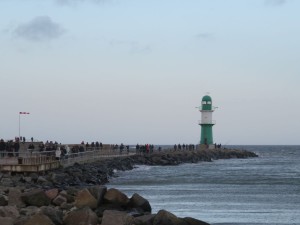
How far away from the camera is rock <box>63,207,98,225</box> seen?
14.5m

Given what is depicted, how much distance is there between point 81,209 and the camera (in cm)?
1478

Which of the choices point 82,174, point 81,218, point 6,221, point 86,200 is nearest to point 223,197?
point 82,174

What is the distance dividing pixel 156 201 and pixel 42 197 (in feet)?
23.6

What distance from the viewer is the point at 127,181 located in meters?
35.0

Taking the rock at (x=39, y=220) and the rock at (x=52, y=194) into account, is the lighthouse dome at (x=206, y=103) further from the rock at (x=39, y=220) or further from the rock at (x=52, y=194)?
the rock at (x=39, y=220)

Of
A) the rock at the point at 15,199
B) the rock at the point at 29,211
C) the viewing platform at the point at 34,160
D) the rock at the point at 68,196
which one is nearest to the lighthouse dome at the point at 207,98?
the viewing platform at the point at 34,160

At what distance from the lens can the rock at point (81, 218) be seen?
47.5 ft

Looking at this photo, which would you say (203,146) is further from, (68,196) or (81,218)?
(81,218)

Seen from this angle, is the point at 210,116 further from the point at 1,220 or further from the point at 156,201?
the point at 1,220

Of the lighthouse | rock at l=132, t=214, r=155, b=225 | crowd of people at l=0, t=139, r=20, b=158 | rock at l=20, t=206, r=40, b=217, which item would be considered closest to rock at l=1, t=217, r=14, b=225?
rock at l=20, t=206, r=40, b=217

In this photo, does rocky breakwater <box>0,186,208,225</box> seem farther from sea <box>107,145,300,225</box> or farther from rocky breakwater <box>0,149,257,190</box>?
rocky breakwater <box>0,149,257,190</box>

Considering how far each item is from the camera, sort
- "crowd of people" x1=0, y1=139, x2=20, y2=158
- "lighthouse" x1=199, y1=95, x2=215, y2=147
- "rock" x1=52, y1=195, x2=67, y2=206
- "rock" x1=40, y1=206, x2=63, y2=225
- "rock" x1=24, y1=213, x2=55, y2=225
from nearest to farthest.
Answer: "rock" x1=24, y1=213, x2=55, y2=225 → "rock" x1=40, y1=206, x2=63, y2=225 → "rock" x1=52, y1=195, x2=67, y2=206 → "crowd of people" x1=0, y1=139, x2=20, y2=158 → "lighthouse" x1=199, y1=95, x2=215, y2=147

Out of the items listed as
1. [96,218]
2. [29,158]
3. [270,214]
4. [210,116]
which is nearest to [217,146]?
[210,116]

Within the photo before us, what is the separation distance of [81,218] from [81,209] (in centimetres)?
28
